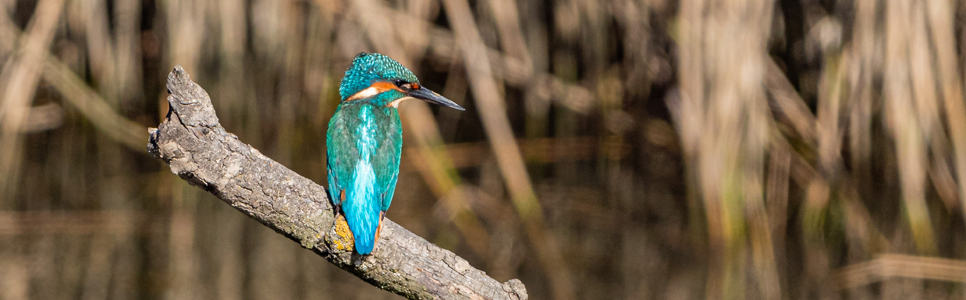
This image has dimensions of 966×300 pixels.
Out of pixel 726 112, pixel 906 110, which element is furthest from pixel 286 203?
pixel 906 110

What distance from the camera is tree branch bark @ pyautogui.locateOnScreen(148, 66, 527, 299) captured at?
152 cm

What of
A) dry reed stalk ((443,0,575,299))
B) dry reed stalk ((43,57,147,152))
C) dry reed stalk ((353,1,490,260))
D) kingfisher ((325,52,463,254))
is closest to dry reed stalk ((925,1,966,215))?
dry reed stalk ((443,0,575,299))

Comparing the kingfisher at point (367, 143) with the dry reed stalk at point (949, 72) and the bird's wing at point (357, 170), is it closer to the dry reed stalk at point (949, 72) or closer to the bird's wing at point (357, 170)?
the bird's wing at point (357, 170)

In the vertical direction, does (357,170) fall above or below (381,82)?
below

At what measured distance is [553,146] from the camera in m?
7.11

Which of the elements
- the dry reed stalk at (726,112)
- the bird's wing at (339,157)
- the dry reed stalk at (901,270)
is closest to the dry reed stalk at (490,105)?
the dry reed stalk at (726,112)

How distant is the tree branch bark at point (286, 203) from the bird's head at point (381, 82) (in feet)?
1.56

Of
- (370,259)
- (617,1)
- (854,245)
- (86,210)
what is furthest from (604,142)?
(370,259)

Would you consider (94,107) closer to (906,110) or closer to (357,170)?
(357,170)

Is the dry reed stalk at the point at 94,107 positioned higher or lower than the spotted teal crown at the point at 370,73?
higher

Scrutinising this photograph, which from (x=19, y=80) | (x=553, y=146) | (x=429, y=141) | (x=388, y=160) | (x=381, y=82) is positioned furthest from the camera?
(x=553, y=146)

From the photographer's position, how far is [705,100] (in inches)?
166

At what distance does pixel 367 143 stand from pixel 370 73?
0.22 metres

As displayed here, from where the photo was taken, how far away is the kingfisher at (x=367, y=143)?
1.70 meters
